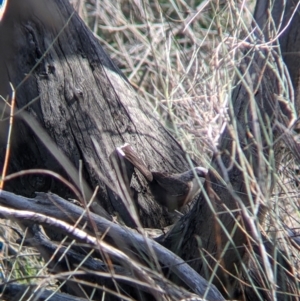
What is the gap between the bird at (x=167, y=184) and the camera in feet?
9.71

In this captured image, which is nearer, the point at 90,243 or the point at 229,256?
the point at 90,243

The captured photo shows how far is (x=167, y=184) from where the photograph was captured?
2998 millimetres

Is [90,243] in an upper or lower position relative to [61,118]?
lower

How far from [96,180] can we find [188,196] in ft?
1.23

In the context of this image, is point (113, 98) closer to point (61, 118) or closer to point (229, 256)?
point (61, 118)

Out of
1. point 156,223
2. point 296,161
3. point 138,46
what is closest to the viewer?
point 296,161

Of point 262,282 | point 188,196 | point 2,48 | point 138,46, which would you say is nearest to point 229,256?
point 262,282

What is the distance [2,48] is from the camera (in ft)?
9.66

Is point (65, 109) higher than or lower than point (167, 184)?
higher

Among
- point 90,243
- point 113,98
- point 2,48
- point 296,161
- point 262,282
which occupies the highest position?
point 2,48

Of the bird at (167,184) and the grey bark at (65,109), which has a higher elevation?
the grey bark at (65,109)

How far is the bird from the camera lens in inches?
116

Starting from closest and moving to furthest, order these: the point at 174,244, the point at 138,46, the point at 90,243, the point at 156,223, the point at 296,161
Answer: the point at 90,243, the point at 296,161, the point at 174,244, the point at 156,223, the point at 138,46

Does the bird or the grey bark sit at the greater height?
the grey bark
